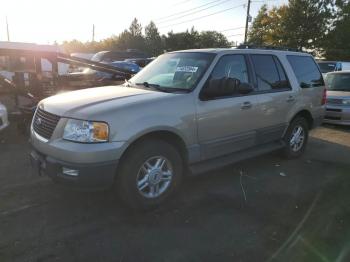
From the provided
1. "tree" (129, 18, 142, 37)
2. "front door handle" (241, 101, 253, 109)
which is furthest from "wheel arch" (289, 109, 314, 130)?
"tree" (129, 18, 142, 37)

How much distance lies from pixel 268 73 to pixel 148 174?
Answer: 9.07 ft

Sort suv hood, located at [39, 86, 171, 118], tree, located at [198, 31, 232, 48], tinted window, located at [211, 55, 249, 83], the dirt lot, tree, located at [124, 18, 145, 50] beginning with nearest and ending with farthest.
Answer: the dirt lot
suv hood, located at [39, 86, 171, 118]
tinted window, located at [211, 55, 249, 83]
tree, located at [198, 31, 232, 48]
tree, located at [124, 18, 145, 50]

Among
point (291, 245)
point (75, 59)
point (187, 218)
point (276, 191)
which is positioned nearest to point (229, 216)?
point (187, 218)

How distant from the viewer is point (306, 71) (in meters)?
6.78

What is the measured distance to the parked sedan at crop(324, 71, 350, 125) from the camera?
9.89 m

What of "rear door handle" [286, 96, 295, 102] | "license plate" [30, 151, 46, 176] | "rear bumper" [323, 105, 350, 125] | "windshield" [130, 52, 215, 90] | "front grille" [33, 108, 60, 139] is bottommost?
"rear bumper" [323, 105, 350, 125]

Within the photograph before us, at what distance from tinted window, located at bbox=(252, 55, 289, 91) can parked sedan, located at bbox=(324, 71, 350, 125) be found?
4497mm

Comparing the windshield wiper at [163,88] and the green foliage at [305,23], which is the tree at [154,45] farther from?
the windshield wiper at [163,88]

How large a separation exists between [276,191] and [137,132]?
2256mm

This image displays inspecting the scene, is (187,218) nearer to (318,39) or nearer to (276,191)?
(276,191)

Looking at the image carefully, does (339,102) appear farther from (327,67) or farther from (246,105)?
(327,67)

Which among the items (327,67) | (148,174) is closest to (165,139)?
(148,174)

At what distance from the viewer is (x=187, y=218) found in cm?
425

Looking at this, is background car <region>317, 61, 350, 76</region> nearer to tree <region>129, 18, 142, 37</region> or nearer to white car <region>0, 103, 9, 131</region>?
white car <region>0, 103, 9, 131</region>
